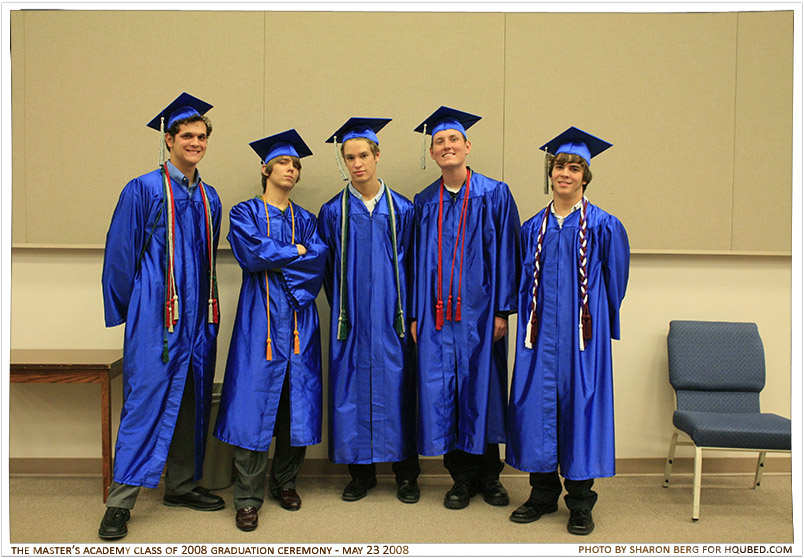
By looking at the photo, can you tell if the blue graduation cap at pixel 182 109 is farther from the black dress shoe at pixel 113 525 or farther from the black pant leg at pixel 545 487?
the black pant leg at pixel 545 487

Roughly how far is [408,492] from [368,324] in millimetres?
849

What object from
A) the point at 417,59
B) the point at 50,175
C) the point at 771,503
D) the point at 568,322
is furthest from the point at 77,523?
the point at 771,503

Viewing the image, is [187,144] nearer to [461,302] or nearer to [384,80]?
[384,80]

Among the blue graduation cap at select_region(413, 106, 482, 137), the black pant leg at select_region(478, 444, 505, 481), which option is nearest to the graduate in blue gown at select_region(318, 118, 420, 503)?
the blue graduation cap at select_region(413, 106, 482, 137)

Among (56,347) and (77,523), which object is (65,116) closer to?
(56,347)

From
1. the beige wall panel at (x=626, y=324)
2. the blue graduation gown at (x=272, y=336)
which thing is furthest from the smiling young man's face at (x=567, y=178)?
the blue graduation gown at (x=272, y=336)

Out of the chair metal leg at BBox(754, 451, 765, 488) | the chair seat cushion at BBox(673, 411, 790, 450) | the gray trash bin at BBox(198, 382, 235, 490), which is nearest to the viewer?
the chair seat cushion at BBox(673, 411, 790, 450)

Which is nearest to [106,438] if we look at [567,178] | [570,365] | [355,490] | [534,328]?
[355,490]

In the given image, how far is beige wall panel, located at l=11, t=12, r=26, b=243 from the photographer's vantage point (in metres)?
3.18

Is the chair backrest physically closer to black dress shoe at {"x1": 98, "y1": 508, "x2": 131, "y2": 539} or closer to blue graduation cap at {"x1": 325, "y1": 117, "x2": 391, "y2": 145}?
blue graduation cap at {"x1": 325, "y1": 117, "x2": 391, "y2": 145}

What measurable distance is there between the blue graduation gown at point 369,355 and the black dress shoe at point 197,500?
574mm

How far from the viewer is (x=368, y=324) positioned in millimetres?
2816

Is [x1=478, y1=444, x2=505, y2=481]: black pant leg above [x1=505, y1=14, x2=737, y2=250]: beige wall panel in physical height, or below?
below

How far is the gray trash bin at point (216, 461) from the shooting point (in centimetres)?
297
